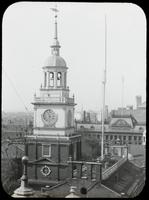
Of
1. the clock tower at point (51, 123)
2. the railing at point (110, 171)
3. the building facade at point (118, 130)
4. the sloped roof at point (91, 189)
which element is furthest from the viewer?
the building facade at point (118, 130)

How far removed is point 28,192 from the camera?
8047mm

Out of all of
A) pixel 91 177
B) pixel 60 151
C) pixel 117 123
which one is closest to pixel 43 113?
pixel 60 151

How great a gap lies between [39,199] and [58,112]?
15945 millimetres

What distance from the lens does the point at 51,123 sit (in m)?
23.7

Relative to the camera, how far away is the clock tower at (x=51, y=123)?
2327 cm

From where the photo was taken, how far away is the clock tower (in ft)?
76.3

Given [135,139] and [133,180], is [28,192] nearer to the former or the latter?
[133,180]

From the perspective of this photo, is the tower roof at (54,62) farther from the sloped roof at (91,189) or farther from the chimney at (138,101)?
the chimney at (138,101)

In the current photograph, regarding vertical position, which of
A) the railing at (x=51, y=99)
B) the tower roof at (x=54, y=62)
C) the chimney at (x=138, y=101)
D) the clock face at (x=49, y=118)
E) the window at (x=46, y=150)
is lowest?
the window at (x=46, y=150)

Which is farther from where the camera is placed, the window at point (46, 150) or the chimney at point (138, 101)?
the chimney at point (138, 101)

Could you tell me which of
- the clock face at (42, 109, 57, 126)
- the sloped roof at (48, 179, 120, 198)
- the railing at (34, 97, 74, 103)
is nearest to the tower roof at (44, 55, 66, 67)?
the railing at (34, 97, 74, 103)

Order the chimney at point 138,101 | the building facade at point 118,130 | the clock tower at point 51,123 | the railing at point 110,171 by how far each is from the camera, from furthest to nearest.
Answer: the chimney at point 138,101
the building facade at point 118,130
the clock tower at point 51,123
the railing at point 110,171

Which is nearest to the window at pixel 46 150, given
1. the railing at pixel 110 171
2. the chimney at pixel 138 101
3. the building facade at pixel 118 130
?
the railing at pixel 110 171

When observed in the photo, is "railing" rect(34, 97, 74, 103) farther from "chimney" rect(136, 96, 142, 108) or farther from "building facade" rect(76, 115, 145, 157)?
"chimney" rect(136, 96, 142, 108)
